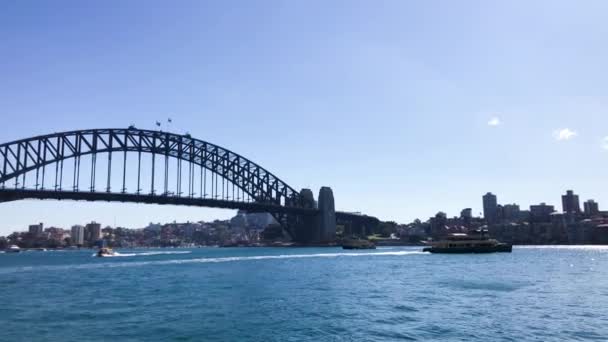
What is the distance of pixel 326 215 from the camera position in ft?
486

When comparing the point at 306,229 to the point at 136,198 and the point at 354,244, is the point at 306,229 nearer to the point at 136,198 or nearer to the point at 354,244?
the point at 354,244

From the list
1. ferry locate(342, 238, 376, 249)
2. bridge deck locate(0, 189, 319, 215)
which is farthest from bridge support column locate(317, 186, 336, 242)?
bridge deck locate(0, 189, 319, 215)

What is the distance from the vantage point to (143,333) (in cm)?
2095

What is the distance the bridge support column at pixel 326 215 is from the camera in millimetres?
147375

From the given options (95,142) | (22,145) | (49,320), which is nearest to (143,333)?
(49,320)

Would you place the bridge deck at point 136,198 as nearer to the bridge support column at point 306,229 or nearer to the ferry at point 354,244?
the bridge support column at point 306,229

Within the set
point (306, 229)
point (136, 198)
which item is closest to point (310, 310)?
point (136, 198)

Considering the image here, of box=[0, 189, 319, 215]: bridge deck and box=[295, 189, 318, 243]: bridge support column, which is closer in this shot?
box=[0, 189, 319, 215]: bridge deck

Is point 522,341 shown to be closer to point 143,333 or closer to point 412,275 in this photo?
point 143,333

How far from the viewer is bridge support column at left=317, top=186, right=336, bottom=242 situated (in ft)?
484

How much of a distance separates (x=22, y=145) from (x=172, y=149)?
111 feet

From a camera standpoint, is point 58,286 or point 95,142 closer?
point 58,286

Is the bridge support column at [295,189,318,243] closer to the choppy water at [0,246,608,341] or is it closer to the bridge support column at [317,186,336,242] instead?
the bridge support column at [317,186,336,242]

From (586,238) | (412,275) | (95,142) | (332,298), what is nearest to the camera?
(332,298)
